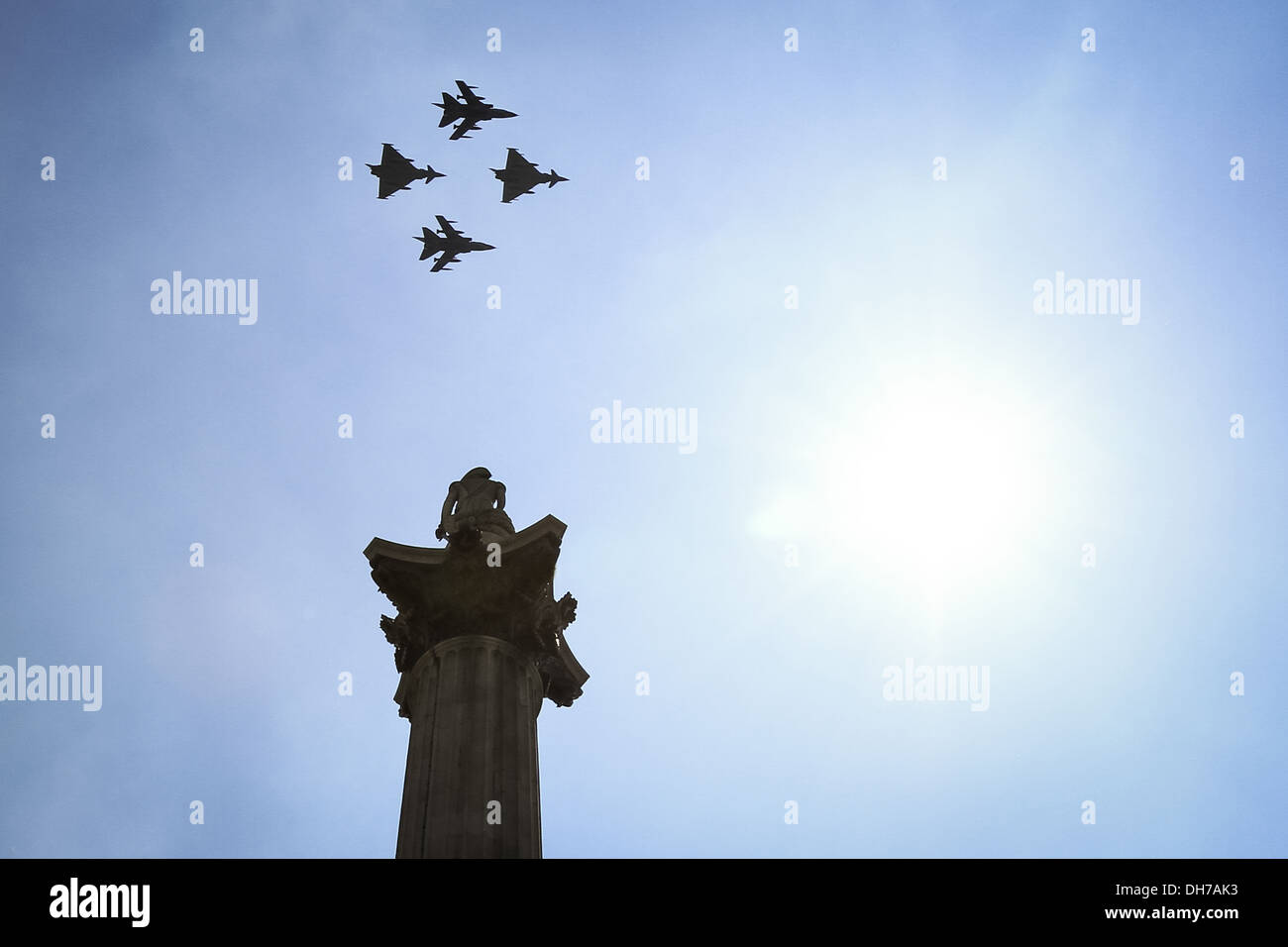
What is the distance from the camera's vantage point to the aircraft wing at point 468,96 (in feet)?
112

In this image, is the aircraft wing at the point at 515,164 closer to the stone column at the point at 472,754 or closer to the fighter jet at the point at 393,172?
the fighter jet at the point at 393,172

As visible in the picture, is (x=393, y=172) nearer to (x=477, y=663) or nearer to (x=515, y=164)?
(x=515, y=164)

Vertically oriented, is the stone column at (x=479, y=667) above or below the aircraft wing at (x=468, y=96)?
below

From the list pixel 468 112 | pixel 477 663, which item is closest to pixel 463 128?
pixel 468 112

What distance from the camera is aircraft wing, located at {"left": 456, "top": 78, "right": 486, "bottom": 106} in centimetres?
3428

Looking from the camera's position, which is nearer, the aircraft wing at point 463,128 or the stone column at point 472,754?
the stone column at point 472,754

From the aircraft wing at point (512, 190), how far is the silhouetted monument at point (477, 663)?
10745 millimetres

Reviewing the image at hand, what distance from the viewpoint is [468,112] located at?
3484cm

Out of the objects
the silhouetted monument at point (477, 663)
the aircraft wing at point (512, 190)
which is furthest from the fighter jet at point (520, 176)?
the silhouetted monument at point (477, 663)
